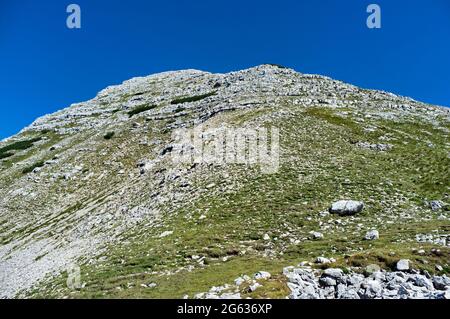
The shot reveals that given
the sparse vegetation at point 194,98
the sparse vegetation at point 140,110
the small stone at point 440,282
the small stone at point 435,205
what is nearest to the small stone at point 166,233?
the small stone at point 440,282

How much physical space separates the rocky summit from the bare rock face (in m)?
0.08

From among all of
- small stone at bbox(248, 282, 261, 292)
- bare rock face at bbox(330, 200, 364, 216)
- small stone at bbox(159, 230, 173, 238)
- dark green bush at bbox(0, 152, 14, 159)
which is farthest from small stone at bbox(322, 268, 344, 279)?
dark green bush at bbox(0, 152, 14, 159)

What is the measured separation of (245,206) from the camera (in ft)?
84.9

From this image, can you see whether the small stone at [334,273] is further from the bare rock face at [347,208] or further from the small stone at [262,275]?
the bare rock face at [347,208]

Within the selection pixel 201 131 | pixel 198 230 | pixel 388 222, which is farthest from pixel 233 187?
pixel 201 131

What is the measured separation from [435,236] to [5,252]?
3612cm

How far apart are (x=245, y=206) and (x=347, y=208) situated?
24.6 ft

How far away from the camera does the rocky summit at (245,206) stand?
1539 cm

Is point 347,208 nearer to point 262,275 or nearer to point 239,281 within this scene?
point 262,275

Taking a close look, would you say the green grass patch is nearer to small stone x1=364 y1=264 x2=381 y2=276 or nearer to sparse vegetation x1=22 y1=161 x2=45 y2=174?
sparse vegetation x1=22 y1=161 x2=45 y2=174

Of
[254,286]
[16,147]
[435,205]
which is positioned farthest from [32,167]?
[435,205]

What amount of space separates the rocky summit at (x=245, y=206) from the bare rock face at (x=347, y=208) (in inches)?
3.2

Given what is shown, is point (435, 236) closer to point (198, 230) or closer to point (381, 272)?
point (381, 272)

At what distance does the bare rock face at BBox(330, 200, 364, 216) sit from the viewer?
23.7 metres
